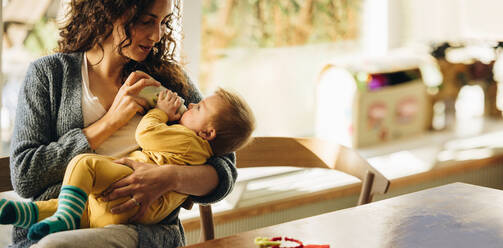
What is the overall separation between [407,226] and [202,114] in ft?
1.70

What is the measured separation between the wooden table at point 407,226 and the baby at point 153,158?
0.95 feet

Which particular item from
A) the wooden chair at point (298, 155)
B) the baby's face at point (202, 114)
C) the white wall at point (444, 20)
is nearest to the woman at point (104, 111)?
the baby's face at point (202, 114)

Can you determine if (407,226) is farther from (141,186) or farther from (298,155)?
(298,155)

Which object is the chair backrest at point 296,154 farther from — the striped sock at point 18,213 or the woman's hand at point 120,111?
the striped sock at point 18,213

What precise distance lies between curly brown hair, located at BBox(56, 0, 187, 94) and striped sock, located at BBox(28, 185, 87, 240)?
1.33 ft

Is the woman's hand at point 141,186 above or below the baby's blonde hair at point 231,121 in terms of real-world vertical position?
below

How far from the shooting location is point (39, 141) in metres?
1.56

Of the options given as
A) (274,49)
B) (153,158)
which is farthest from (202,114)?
(274,49)

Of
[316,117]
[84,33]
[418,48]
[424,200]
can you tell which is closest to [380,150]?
[316,117]

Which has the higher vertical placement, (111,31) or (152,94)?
(111,31)

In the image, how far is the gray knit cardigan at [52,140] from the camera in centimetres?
154

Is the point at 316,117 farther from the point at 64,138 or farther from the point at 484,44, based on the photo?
the point at 64,138

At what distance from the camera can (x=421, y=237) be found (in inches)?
52.2

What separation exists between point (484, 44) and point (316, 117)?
1053 mm
